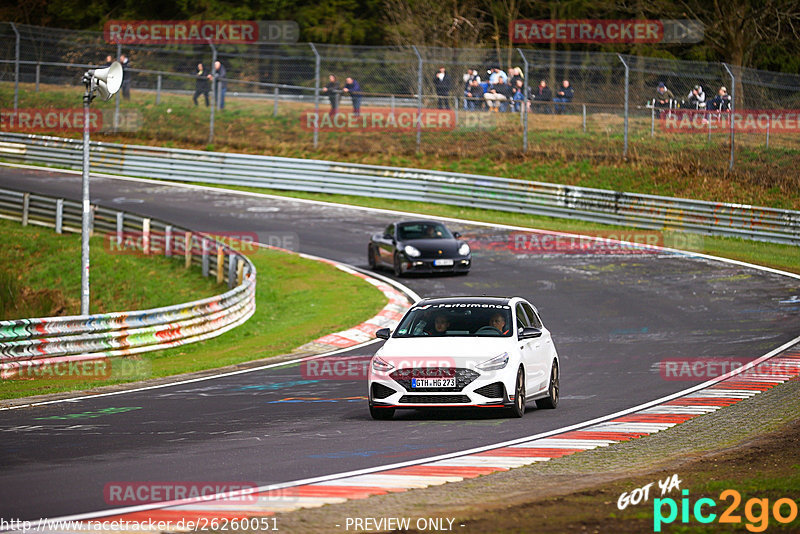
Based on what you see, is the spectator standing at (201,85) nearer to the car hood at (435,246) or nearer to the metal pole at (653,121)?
the metal pole at (653,121)

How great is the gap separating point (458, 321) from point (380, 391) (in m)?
1.50

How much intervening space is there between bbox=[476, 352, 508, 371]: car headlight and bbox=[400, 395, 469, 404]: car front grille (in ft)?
1.21

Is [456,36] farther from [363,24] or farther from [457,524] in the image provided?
[457,524]

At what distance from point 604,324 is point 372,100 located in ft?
71.5

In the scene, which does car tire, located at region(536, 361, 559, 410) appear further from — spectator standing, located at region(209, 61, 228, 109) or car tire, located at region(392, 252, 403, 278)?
spectator standing, located at region(209, 61, 228, 109)

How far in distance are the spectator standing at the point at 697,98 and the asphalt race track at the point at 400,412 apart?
8.23 metres

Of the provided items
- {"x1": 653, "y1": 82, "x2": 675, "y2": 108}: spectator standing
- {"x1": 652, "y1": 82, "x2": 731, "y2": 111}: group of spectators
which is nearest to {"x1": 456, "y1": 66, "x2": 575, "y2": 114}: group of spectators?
{"x1": 653, "y1": 82, "x2": 675, "y2": 108}: spectator standing

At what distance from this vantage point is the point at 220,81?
4275cm

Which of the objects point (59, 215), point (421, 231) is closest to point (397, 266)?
point (421, 231)

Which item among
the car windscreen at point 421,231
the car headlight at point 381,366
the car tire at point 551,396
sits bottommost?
the car tire at point 551,396

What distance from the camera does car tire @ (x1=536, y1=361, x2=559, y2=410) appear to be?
13547mm

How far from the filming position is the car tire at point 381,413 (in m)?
12.3

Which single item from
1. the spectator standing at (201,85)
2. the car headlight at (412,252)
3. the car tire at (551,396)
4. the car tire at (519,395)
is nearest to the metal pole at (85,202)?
the car tire at (551,396)

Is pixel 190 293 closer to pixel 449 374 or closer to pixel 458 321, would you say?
pixel 458 321
